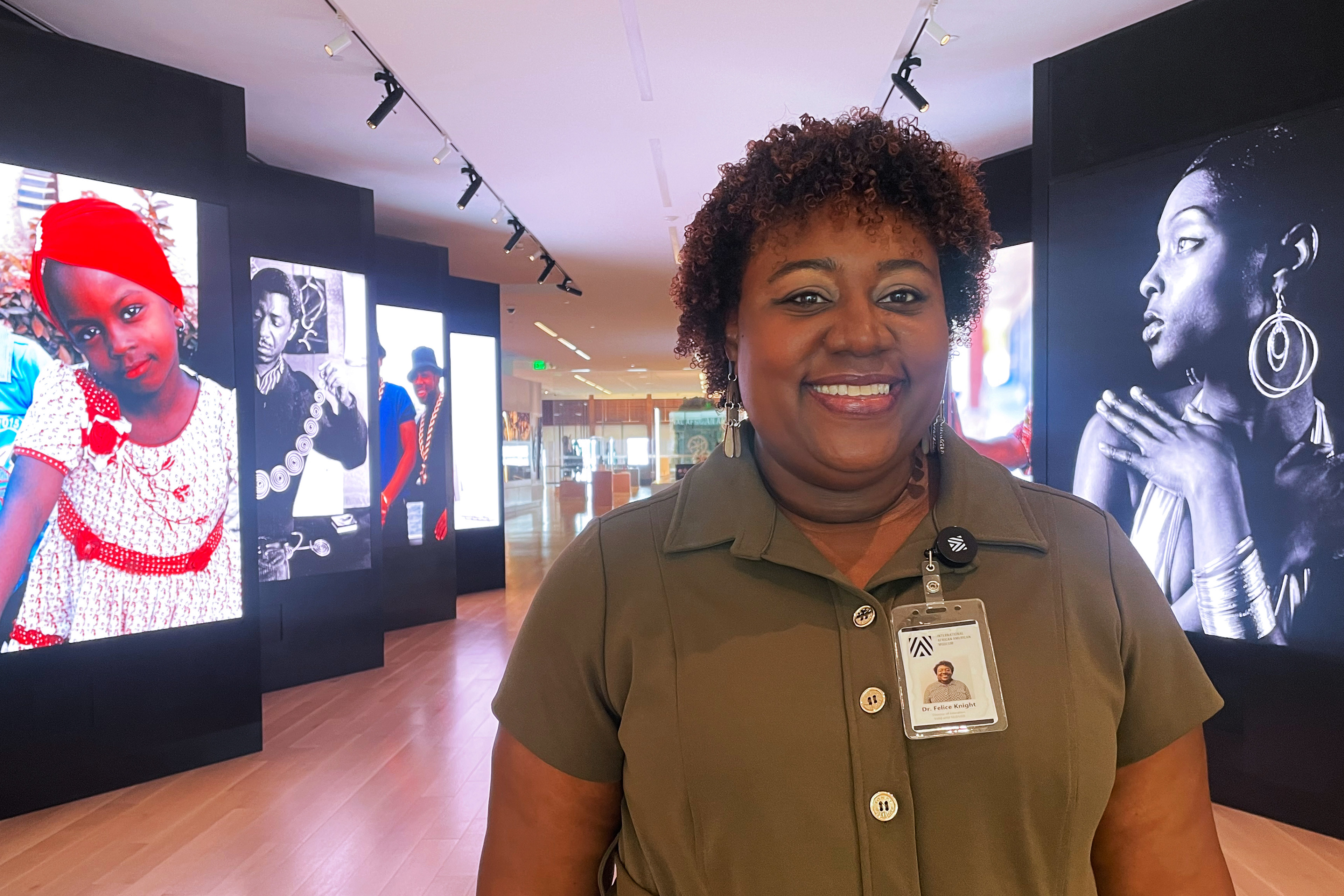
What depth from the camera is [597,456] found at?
27.0m

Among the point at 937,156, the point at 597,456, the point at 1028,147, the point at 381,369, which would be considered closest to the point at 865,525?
the point at 937,156

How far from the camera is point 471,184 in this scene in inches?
253

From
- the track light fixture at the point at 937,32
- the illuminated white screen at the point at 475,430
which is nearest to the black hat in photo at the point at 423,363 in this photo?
the illuminated white screen at the point at 475,430

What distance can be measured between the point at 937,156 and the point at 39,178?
4.28 metres

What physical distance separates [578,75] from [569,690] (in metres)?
4.16

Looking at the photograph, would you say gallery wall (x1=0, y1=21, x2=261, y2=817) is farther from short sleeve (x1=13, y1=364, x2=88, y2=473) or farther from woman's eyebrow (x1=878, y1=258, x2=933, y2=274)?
woman's eyebrow (x1=878, y1=258, x2=933, y2=274)

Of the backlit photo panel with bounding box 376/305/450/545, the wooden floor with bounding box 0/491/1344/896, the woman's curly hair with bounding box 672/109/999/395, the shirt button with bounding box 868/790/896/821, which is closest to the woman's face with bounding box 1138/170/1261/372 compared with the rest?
the wooden floor with bounding box 0/491/1344/896

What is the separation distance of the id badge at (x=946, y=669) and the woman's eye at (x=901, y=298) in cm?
38

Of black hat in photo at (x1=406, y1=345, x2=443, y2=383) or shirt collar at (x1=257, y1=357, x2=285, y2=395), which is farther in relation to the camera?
black hat in photo at (x1=406, y1=345, x2=443, y2=383)

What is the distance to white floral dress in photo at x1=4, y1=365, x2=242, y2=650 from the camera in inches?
154

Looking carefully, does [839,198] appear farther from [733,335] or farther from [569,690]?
[569,690]

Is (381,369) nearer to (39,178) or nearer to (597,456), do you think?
(39,178)

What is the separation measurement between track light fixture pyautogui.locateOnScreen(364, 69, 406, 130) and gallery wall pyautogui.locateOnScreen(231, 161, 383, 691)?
53.0 inches

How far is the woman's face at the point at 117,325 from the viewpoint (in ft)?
13.2
